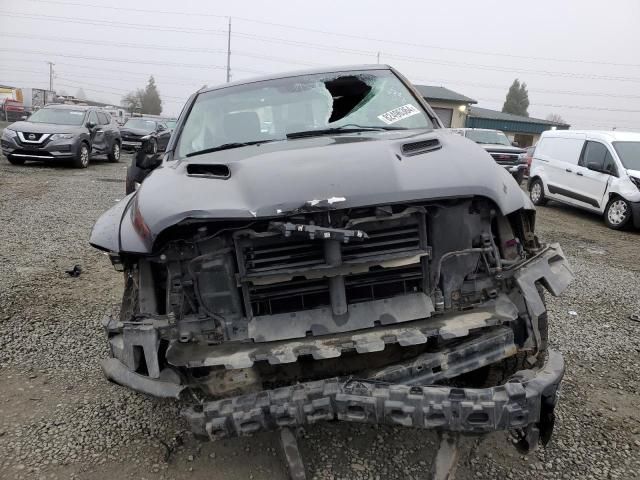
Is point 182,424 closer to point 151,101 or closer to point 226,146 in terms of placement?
point 226,146

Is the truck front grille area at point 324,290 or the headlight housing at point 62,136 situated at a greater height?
the truck front grille area at point 324,290

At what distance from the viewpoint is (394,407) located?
1972 mm

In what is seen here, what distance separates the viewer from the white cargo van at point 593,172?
9016 millimetres

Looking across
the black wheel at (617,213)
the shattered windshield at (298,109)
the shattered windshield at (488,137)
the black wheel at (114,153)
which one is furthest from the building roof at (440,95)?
the shattered windshield at (298,109)

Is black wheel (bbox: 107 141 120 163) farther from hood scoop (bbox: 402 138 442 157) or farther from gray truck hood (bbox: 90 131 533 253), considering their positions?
hood scoop (bbox: 402 138 442 157)

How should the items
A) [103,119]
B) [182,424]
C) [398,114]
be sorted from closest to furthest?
[182,424]
[398,114]
[103,119]

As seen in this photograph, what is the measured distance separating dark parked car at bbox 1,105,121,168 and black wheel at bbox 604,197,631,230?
13.3 meters

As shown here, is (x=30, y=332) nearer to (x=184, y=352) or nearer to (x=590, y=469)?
(x=184, y=352)

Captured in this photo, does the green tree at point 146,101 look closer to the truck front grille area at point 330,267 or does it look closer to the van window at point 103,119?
the van window at point 103,119

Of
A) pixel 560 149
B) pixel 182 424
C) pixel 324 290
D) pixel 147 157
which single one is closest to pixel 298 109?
pixel 147 157

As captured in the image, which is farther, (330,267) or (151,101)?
(151,101)

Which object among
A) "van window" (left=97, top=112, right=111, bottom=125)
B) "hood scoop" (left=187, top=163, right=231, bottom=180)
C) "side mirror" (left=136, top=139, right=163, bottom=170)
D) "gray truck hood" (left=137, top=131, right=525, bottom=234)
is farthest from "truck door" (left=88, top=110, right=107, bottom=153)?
"gray truck hood" (left=137, top=131, right=525, bottom=234)

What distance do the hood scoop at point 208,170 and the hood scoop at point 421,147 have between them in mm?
921

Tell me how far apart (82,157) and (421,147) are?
14.0 meters
